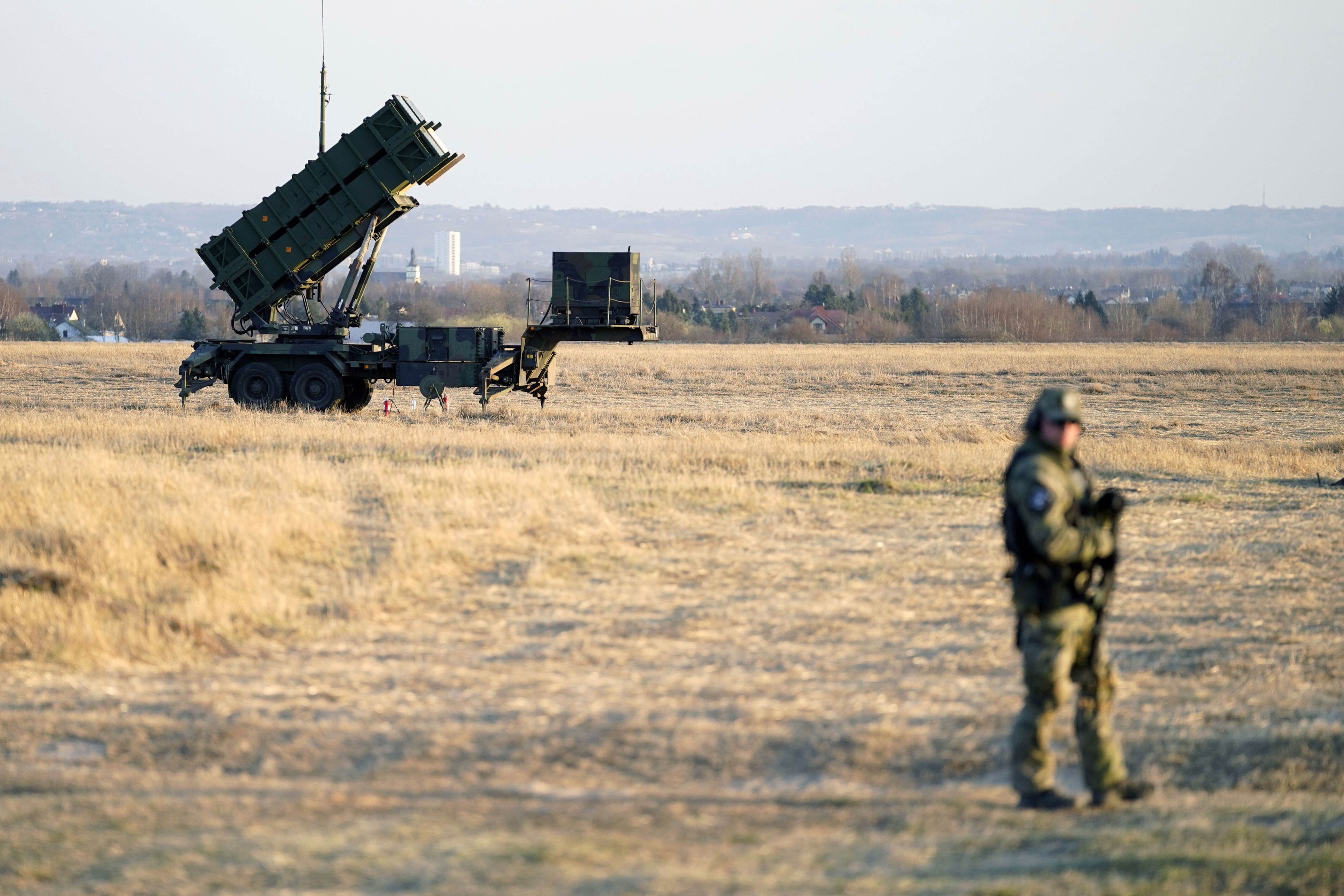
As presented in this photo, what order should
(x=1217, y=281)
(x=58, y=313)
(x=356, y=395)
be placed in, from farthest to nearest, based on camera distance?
(x=1217, y=281), (x=58, y=313), (x=356, y=395)

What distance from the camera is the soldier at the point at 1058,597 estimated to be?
5102 millimetres

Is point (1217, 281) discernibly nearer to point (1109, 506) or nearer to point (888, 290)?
point (888, 290)

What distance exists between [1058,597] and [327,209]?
17.2 meters

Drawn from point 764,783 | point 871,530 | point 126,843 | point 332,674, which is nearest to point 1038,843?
point 764,783

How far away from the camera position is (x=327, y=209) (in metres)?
20.2

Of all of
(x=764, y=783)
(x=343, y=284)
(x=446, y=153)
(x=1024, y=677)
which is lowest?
(x=764, y=783)

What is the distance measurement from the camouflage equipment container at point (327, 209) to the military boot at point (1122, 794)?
55.1ft

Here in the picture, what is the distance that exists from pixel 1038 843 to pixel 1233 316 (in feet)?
383

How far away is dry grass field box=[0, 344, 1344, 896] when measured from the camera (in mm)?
4660

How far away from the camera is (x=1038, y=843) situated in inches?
192

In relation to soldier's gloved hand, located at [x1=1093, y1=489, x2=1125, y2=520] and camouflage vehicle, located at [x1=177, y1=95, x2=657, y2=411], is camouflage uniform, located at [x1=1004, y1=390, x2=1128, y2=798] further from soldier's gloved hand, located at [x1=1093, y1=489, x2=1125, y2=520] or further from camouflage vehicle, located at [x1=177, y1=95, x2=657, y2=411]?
camouflage vehicle, located at [x1=177, y1=95, x2=657, y2=411]

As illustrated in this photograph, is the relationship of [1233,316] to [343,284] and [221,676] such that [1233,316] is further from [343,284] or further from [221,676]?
[221,676]

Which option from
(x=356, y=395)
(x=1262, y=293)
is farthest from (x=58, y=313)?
(x=1262, y=293)

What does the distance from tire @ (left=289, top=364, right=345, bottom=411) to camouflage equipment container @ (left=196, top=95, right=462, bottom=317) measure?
126 cm
